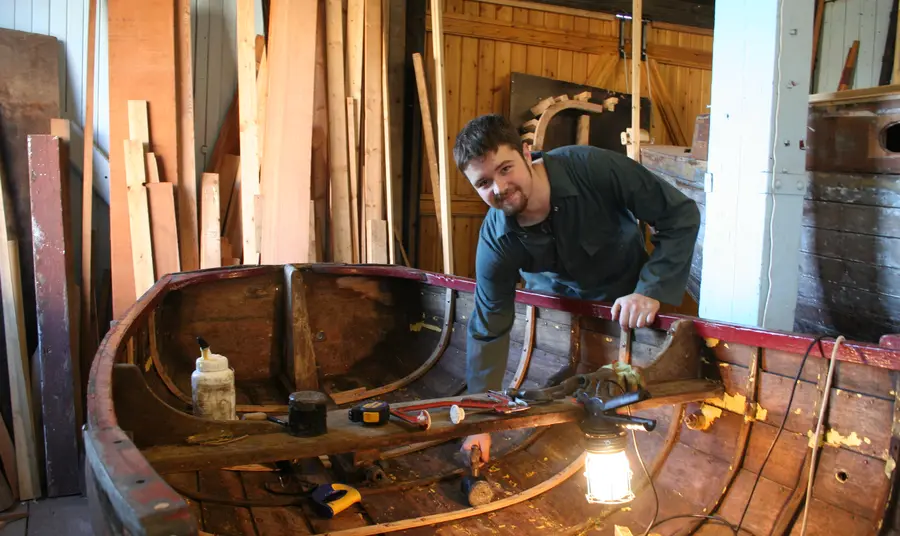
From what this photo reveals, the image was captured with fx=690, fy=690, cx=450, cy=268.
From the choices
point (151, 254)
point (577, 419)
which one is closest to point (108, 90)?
point (151, 254)

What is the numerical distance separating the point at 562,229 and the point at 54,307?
2.96 metres

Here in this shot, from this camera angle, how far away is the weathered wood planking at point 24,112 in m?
4.14

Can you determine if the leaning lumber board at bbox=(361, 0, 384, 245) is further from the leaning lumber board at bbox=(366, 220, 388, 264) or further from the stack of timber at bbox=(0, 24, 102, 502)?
the stack of timber at bbox=(0, 24, 102, 502)

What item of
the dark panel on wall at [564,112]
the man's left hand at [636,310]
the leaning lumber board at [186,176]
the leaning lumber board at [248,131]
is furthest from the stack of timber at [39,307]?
the dark panel on wall at [564,112]

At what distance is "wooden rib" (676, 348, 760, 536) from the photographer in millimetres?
1944

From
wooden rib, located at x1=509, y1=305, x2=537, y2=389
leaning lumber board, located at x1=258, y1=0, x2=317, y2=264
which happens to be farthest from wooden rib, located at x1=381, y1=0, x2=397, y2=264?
wooden rib, located at x1=509, y1=305, x2=537, y2=389

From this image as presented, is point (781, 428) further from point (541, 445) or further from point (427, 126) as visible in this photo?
point (427, 126)

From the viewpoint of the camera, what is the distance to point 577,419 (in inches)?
67.0

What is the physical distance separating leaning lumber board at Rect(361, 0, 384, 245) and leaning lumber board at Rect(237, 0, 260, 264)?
0.79 meters

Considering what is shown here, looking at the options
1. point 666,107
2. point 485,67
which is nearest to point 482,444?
point 485,67

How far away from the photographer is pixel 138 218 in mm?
4223

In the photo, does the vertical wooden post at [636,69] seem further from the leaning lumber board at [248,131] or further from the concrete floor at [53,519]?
the concrete floor at [53,519]

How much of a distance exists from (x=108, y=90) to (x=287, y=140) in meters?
1.17

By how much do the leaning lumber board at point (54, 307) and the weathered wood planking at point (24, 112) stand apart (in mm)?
408
